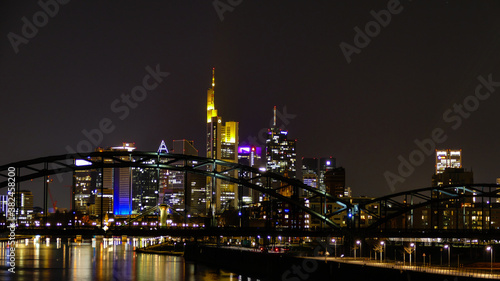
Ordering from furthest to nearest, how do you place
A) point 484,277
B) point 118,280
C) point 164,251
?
point 164,251, point 118,280, point 484,277

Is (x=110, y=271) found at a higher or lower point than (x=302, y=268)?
lower

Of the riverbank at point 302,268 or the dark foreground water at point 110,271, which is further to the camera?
the dark foreground water at point 110,271

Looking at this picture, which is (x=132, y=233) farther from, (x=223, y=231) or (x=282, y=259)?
(x=282, y=259)

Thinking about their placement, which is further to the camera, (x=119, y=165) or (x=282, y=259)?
(x=282, y=259)

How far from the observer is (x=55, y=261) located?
136 meters

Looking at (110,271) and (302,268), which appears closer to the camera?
(302,268)

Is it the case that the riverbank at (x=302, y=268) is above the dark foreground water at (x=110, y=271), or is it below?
above

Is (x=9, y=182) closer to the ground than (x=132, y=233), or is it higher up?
higher up

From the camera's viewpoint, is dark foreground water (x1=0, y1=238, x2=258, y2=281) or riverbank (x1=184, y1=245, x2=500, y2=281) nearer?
riverbank (x1=184, y1=245, x2=500, y2=281)

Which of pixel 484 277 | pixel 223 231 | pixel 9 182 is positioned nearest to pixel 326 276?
pixel 223 231

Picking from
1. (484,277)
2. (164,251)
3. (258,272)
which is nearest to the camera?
(484,277)

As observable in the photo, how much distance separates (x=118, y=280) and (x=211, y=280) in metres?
12.6

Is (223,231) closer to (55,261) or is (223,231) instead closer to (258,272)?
(258,272)

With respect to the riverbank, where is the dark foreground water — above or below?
below
